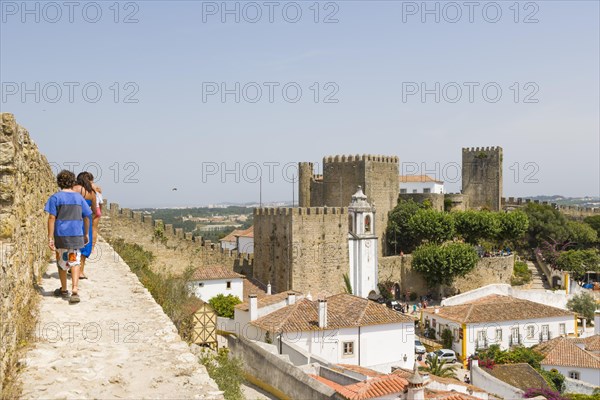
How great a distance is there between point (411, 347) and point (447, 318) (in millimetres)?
5548

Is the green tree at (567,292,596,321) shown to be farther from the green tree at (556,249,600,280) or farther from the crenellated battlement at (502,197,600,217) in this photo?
the crenellated battlement at (502,197,600,217)

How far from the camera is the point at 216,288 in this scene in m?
23.4

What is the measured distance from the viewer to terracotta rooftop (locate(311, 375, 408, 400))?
12.0m

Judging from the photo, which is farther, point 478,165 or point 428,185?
point 428,185

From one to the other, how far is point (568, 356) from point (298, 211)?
11.2 metres

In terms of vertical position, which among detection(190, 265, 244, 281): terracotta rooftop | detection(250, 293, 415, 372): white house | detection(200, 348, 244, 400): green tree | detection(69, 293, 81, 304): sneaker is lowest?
detection(250, 293, 415, 372): white house

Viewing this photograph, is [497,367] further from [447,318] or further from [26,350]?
[26,350]

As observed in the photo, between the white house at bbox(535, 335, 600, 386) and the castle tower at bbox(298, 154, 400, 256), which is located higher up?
the castle tower at bbox(298, 154, 400, 256)

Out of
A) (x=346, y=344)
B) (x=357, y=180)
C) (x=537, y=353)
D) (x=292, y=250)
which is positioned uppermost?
(x=357, y=180)

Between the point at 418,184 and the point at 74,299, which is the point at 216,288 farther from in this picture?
the point at 418,184

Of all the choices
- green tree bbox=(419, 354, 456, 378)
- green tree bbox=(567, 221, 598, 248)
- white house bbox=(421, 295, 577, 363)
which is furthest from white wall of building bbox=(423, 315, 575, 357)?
green tree bbox=(567, 221, 598, 248)

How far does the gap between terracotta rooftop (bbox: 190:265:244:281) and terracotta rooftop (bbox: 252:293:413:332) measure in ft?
15.2

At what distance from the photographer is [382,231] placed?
103 ft

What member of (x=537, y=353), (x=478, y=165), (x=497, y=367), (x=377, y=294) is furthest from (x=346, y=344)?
(x=478, y=165)
